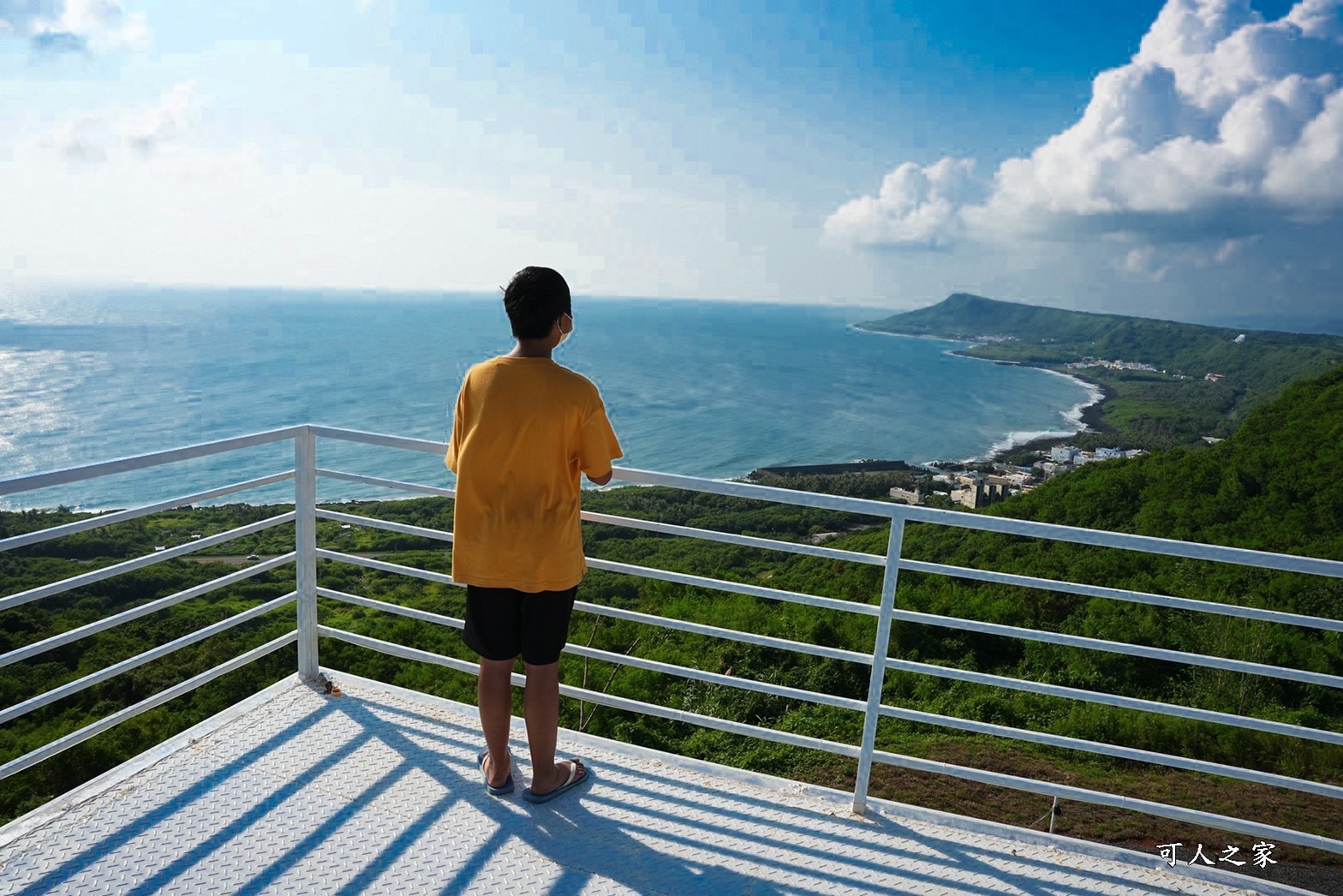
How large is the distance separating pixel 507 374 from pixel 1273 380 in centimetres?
5415

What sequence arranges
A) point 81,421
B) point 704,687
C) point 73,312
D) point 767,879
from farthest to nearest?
point 73,312 → point 81,421 → point 704,687 → point 767,879

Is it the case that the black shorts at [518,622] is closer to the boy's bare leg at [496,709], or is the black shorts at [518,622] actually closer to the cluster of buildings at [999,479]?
the boy's bare leg at [496,709]

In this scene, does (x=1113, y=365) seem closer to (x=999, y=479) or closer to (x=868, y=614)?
(x=999, y=479)

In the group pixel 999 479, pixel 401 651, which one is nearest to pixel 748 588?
pixel 401 651

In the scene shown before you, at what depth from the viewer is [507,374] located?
2102mm

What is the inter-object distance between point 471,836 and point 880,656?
51.8 inches

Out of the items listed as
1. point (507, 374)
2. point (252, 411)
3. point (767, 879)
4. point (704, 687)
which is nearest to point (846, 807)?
point (767, 879)

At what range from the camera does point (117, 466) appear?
2408 mm

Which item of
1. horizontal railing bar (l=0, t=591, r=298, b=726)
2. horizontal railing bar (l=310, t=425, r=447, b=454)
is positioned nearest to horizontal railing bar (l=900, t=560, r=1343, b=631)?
horizontal railing bar (l=310, t=425, r=447, b=454)

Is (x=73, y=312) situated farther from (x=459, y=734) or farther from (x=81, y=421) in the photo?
(x=459, y=734)

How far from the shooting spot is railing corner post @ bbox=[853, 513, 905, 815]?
247 centimetres

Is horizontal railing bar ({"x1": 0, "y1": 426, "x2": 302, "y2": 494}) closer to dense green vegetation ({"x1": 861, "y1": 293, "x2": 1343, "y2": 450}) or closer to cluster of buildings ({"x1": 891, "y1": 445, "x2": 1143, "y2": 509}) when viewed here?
cluster of buildings ({"x1": 891, "y1": 445, "x2": 1143, "y2": 509})

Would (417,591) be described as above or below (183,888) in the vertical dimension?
below

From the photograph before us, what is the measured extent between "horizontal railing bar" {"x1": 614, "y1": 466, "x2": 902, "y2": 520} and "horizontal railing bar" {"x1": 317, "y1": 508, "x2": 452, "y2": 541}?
2.13ft
